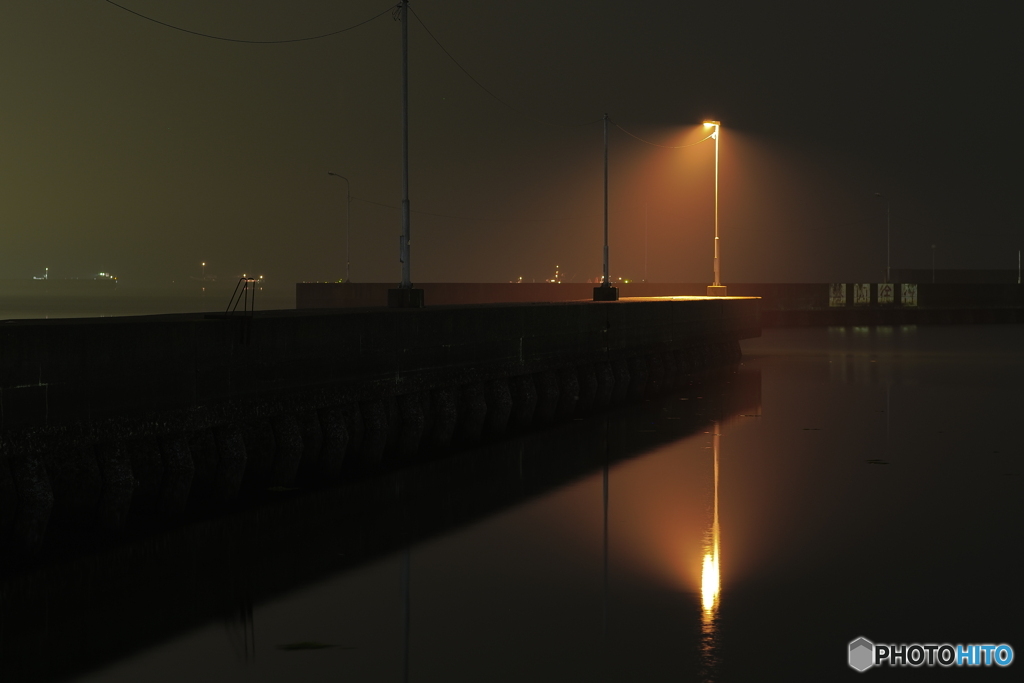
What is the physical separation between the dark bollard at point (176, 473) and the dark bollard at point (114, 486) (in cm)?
74

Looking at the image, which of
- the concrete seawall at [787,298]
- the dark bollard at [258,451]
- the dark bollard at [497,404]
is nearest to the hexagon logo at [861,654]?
the dark bollard at [258,451]

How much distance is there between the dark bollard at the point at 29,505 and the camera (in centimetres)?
1084

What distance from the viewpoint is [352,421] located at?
55.6 ft

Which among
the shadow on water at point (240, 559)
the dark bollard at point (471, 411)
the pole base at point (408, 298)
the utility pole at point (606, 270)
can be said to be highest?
the utility pole at point (606, 270)

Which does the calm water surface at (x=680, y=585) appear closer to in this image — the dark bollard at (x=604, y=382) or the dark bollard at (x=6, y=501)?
the dark bollard at (x=6, y=501)

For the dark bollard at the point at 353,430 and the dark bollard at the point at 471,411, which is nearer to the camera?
the dark bollard at the point at 353,430

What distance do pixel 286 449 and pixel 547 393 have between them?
9.71 metres

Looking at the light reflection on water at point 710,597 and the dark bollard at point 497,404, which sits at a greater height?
the dark bollard at point 497,404

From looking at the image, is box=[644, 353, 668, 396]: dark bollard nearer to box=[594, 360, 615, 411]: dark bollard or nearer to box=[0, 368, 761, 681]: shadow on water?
box=[594, 360, 615, 411]: dark bollard

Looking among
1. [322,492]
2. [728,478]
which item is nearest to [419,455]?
[322,492]

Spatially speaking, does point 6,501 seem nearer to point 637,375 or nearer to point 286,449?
point 286,449

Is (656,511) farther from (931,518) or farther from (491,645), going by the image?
(491,645)

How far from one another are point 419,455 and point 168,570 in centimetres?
762

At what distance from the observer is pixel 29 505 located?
430 inches
